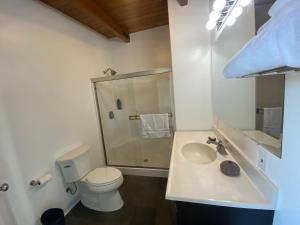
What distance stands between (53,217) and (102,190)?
1.66 ft

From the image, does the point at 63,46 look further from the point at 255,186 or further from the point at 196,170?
the point at 255,186

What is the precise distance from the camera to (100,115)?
2604 mm

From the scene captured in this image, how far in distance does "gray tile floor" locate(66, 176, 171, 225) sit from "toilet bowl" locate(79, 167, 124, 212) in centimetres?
7

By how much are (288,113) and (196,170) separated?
652mm

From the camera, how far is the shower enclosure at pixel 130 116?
251cm

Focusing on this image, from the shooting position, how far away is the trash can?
1.48 m

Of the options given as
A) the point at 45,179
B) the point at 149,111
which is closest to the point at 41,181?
the point at 45,179

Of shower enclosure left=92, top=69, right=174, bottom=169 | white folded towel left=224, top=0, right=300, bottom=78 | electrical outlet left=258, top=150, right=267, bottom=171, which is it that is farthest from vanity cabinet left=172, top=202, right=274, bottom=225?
shower enclosure left=92, top=69, right=174, bottom=169

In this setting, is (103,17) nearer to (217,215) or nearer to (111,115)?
(111,115)

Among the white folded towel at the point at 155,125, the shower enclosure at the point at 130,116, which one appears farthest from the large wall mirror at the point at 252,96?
the shower enclosure at the point at 130,116

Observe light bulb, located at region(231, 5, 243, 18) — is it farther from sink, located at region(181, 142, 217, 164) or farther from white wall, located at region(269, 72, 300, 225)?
sink, located at region(181, 142, 217, 164)

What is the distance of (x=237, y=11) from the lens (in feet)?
3.62

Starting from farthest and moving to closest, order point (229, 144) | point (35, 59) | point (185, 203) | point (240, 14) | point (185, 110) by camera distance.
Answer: point (185, 110)
point (35, 59)
point (229, 144)
point (240, 14)
point (185, 203)

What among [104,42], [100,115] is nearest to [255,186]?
[100,115]
